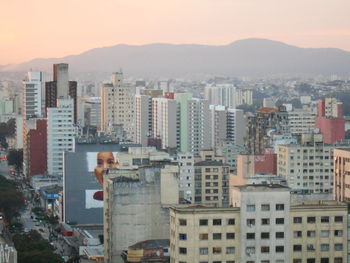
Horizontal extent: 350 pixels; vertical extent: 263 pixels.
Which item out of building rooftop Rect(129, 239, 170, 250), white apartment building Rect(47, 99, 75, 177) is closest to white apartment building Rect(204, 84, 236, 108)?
white apartment building Rect(47, 99, 75, 177)

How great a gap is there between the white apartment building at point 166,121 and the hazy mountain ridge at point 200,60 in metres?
67.8

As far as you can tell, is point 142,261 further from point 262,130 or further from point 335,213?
point 262,130

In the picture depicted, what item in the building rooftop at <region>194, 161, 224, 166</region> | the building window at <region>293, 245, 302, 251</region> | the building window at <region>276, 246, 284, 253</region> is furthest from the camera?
the building rooftop at <region>194, 161, 224, 166</region>

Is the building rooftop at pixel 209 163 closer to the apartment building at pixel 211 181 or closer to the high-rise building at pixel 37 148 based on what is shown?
the apartment building at pixel 211 181

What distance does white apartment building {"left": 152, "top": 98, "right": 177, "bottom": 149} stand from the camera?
6525 centimetres

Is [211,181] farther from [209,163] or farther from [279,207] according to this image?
[279,207]

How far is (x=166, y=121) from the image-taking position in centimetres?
6662

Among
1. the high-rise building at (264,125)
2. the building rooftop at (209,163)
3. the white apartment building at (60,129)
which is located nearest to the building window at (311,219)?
the building rooftop at (209,163)

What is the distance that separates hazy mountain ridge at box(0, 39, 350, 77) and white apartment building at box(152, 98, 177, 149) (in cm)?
6785

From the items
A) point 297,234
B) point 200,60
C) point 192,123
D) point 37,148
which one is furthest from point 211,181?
point 200,60

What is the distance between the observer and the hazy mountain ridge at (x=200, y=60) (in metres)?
144

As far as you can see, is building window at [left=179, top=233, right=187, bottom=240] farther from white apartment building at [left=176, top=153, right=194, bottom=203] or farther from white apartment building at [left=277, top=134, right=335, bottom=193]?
white apartment building at [left=176, top=153, right=194, bottom=203]

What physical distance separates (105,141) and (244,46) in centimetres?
12182

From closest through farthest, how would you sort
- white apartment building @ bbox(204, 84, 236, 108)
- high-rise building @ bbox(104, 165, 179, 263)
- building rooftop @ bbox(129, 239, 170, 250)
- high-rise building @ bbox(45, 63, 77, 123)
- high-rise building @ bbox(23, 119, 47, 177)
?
1. building rooftop @ bbox(129, 239, 170, 250)
2. high-rise building @ bbox(104, 165, 179, 263)
3. high-rise building @ bbox(23, 119, 47, 177)
4. high-rise building @ bbox(45, 63, 77, 123)
5. white apartment building @ bbox(204, 84, 236, 108)
